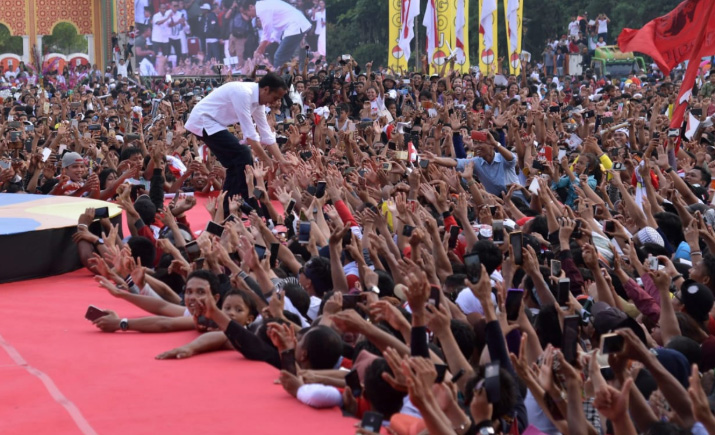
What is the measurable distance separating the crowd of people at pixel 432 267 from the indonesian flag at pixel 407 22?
428 inches

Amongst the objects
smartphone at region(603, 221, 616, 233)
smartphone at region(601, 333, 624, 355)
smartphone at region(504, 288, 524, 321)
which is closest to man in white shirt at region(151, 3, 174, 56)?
smartphone at region(603, 221, 616, 233)

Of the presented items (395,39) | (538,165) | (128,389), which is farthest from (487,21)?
(128,389)

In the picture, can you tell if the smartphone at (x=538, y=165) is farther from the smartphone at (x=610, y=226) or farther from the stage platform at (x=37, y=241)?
the stage platform at (x=37, y=241)

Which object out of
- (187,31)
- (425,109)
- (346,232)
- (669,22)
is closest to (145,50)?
(187,31)

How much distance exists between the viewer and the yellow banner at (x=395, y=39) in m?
24.7

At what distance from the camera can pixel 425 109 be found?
16234 mm

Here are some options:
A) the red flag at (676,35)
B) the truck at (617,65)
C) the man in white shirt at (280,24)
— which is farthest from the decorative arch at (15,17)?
the red flag at (676,35)

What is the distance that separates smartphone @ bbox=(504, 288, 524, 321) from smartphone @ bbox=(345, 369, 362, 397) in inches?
29.9

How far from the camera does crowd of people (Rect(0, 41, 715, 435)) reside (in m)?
3.94

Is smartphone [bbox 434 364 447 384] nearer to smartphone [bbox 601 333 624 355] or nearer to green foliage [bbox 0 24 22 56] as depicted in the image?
smartphone [bbox 601 333 624 355]

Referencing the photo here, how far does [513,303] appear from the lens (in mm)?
4727

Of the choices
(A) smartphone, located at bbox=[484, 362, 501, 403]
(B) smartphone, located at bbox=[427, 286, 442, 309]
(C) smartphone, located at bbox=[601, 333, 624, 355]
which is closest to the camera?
(A) smartphone, located at bbox=[484, 362, 501, 403]

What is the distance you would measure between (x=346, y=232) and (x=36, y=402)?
6.96ft

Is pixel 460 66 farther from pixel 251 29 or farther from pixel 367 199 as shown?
pixel 367 199
